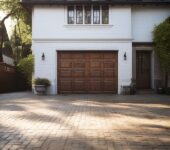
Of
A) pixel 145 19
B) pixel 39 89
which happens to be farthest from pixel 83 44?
pixel 145 19

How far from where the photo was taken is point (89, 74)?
23453 millimetres

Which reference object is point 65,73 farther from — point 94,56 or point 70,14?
point 70,14

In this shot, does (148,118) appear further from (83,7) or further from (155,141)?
(83,7)

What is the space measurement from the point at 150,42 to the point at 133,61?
5.12 feet

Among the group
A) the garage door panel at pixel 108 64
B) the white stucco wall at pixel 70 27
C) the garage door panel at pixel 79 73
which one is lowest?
the garage door panel at pixel 79 73

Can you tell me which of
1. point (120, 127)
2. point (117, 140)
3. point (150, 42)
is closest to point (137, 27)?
point (150, 42)

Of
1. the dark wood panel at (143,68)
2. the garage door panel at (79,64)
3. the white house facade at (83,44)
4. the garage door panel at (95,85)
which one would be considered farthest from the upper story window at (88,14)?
the garage door panel at (95,85)

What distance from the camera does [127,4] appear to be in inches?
930

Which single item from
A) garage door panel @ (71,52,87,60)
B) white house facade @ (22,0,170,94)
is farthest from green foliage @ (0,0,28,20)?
garage door panel @ (71,52,87,60)

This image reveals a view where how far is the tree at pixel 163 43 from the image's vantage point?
2288cm

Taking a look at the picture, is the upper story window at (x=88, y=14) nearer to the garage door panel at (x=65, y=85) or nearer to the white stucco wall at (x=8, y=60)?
the garage door panel at (x=65, y=85)

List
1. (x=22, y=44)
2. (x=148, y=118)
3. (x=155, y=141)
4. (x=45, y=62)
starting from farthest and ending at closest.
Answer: (x=22, y=44)
(x=45, y=62)
(x=148, y=118)
(x=155, y=141)

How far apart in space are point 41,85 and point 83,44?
351 cm

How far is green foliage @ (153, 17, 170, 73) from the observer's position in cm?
2288
